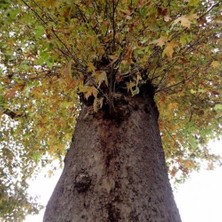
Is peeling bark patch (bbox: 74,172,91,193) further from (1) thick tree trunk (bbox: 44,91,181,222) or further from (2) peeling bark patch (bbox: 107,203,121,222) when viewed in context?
(2) peeling bark patch (bbox: 107,203,121,222)

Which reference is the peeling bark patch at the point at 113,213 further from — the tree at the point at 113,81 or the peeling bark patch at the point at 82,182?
the peeling bark patch at the point at 82,182

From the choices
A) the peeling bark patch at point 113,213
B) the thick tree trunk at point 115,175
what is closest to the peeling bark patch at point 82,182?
the thick tree trunk at point 115,175

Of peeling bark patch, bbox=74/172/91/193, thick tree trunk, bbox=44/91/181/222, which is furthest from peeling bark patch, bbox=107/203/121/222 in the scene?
peeling bark patch, bbox=74/172/91/193

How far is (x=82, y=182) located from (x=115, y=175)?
0.25 meters

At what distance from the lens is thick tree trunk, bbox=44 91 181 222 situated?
1.77 meters

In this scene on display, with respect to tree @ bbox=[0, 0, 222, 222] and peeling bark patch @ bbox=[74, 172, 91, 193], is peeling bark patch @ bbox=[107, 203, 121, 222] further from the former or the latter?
peeling bark patch @ bbox=[74, 172, 91, 193]

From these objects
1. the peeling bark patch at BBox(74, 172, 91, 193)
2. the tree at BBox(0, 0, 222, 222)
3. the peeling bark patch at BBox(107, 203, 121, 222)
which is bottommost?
the peeling bark patch at BBox(107, 203, 121, 222)

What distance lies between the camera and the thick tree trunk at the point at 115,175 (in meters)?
1.77

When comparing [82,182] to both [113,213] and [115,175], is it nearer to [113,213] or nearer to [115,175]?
[115,175]

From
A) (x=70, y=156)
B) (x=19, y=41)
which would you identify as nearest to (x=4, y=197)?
(x=19, y=41)

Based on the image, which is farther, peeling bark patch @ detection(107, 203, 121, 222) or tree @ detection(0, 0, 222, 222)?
tree @ detection(0, 0, 222, 222)

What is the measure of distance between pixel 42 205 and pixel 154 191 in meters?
11.8

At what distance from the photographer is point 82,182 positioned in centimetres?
198

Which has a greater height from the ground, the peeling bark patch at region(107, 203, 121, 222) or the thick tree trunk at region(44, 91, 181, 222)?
the thick tree trunk at region(44, 91, 181, 222)
